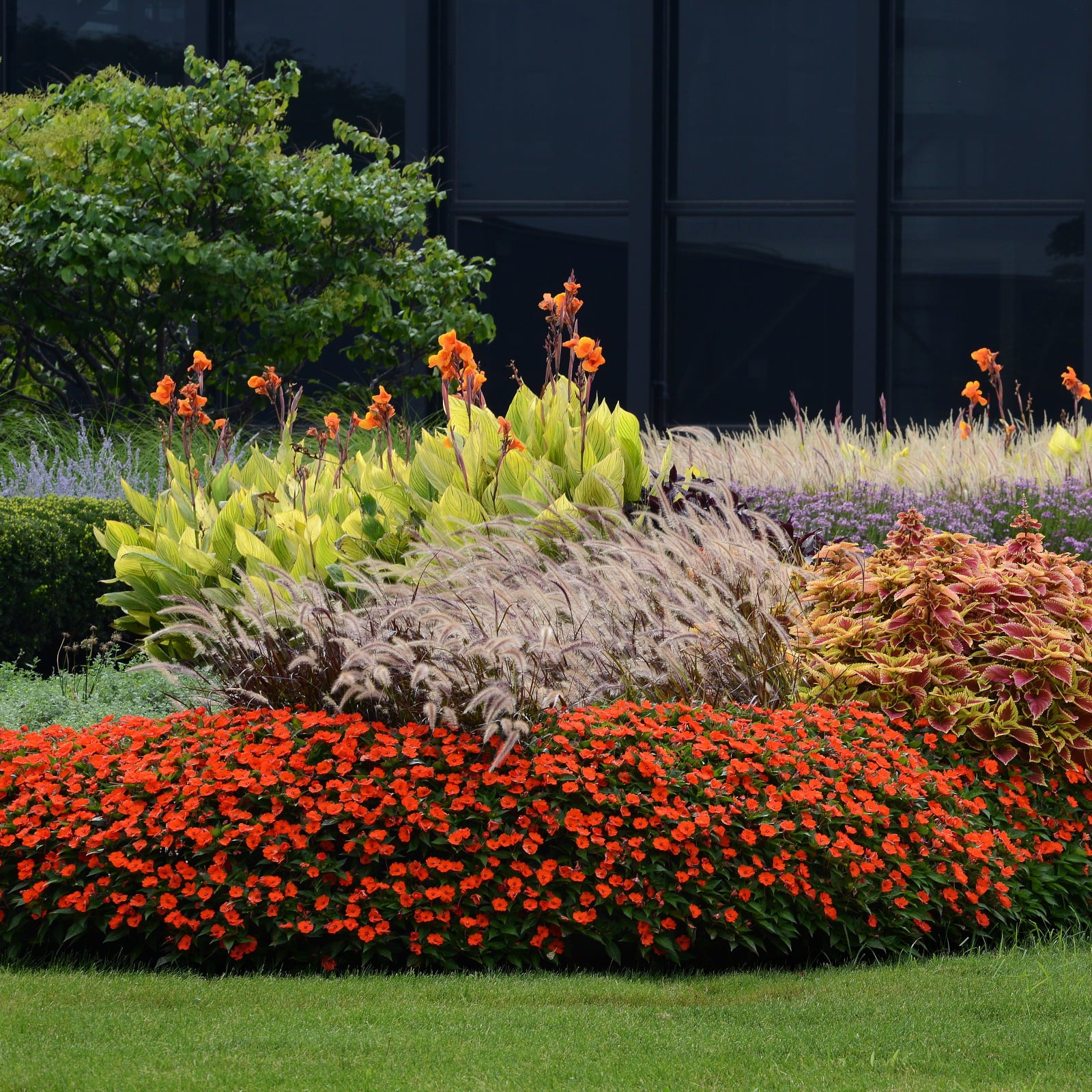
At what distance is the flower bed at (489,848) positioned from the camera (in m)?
4.15

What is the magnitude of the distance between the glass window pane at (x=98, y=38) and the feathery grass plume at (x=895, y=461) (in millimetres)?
8750

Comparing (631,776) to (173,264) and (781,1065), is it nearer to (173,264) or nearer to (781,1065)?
(781,1065)

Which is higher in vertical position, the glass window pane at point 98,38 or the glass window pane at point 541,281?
the glass window pane at point 98,38

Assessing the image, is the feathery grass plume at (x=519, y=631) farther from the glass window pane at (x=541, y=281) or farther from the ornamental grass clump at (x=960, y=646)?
the glass window pane at (x=541, y=281)

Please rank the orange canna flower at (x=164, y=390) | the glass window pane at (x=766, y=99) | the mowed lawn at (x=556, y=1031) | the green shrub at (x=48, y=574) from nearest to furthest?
the mowed lawn at (x=556, y=1031) < the orange canna flower at (x=164, y=390) < the green shrub at (x=48, y=574) < the glass window pane at (x=766, y=99)

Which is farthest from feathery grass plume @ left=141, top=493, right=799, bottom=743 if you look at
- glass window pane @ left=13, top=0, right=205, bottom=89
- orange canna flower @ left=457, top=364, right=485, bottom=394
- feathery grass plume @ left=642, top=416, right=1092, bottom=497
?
glass window pane @ left=13, top=0, right=205, bottom=89

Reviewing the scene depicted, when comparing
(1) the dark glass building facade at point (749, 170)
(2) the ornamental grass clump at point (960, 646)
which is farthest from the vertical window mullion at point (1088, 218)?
(2) the ornamental grass clump at point (960, 646)

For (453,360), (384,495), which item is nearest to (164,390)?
(384,495)

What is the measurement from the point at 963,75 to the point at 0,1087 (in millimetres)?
13810

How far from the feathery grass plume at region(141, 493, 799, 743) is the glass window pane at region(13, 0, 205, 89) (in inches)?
449

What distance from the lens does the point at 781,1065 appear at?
3.32m

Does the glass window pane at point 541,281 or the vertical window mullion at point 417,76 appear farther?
the glass window pane at point 541,281

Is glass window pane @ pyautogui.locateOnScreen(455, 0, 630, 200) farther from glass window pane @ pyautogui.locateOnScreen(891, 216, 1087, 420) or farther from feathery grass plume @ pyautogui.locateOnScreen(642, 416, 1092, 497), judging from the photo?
feathery grass plume @ pyautogui.locateOnScreen(642, 416, 1092, 497)

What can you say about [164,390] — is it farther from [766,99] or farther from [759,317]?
[766,99]
